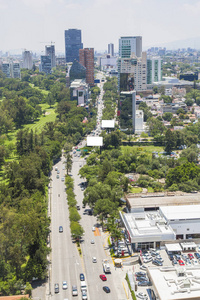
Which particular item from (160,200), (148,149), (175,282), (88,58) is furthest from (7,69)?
(175,282)

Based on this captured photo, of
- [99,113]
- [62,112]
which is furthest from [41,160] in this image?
[99,113]

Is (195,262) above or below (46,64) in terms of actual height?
below

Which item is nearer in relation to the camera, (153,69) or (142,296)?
(142,296)

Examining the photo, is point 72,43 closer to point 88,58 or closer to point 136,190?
point 88,58

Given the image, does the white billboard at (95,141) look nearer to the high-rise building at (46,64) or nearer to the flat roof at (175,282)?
the flat roof at (175,282)

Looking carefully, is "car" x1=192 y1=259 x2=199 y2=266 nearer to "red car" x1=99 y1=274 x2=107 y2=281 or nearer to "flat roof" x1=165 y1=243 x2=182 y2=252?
"flat roof" x1=165 y1=243 x2=182 y2=252

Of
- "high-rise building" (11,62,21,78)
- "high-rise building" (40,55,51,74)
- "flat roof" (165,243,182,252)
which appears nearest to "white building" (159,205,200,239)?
"flat roof" (165,243,182,252)

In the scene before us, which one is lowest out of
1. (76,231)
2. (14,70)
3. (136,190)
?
(76,231)

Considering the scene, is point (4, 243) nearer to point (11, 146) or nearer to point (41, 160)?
point (41, 160)
